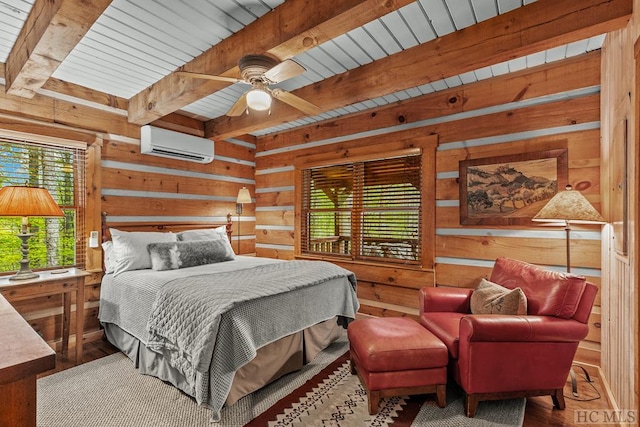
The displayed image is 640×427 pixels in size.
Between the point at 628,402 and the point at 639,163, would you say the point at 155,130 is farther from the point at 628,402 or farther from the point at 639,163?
the point at 628,402

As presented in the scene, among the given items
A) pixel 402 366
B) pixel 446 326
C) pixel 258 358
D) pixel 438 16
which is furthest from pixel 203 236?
pixel 438 16

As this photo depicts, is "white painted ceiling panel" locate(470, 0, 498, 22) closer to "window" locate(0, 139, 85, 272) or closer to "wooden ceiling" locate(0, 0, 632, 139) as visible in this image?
"wooden ceiling" locate(0, 0, 632, 139)

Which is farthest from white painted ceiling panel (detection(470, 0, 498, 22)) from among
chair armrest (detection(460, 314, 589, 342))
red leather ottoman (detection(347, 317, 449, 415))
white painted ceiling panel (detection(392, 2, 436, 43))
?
red leather ottoman (detection(347, 317, 449, 415))

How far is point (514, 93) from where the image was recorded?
3.05m

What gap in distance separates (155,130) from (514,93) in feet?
12.6

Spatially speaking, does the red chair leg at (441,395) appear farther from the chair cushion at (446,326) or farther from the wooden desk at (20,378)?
the wooden desk at (20,378)

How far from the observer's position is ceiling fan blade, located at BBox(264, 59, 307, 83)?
2029 millimetres

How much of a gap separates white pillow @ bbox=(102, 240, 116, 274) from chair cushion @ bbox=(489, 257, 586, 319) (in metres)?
3.58

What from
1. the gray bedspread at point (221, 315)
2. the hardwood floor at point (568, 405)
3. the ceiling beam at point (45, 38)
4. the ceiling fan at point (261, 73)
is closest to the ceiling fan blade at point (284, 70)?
the ceiling fan at point (261, 73)

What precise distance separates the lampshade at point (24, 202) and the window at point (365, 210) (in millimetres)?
2912

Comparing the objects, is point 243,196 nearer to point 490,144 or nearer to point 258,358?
point 258,358

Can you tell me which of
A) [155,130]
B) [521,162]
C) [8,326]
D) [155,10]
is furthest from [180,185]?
[521,162]

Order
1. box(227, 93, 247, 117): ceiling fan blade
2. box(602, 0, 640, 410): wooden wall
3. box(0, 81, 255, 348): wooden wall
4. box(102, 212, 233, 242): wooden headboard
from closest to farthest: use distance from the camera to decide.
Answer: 1. box(602, 0, 640, 410): wooden wall
2. box(227, 93, 247, 117): ceiling fan blade
3. box(0, 81, 255, 348): wooden wall
4. box(102, 212, 233, 242): wooden headboard

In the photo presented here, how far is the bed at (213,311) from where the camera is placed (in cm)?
199
